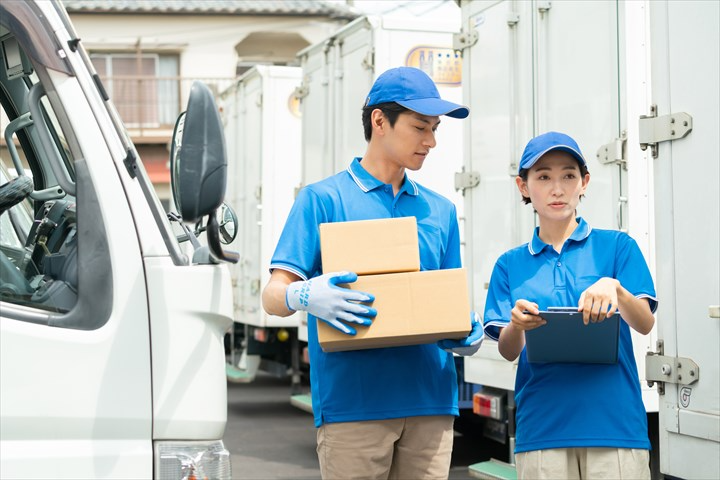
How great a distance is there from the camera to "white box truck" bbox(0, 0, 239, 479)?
257 cm

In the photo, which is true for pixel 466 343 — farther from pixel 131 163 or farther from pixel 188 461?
pixel 131 163

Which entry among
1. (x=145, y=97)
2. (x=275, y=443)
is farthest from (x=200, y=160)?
(x=145, y=97)

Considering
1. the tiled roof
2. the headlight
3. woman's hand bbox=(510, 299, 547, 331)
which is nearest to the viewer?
the headlight

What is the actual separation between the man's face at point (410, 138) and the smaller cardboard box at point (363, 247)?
13.8 inches

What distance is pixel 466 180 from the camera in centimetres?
686

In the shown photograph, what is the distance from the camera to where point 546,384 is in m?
3.42

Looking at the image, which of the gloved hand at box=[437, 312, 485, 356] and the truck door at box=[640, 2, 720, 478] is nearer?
the gloved hand at box=[437, 312, 485, 356]

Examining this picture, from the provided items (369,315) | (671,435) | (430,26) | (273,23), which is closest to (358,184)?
(369,315)

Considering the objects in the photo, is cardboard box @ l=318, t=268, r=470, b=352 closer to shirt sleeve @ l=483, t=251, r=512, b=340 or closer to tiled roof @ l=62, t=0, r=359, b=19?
shirt sleeve @ l=483, t=251, r=512, b=340

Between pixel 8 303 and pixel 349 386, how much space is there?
3.50 feet

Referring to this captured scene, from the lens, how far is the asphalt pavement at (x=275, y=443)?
8414 millimetres

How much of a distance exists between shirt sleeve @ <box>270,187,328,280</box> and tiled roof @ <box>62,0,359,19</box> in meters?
27.7

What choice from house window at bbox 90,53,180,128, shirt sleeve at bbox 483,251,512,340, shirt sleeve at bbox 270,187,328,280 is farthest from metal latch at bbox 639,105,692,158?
house window at bbox 90,53,180,128

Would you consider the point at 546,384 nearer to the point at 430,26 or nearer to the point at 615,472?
the point at 615,472
